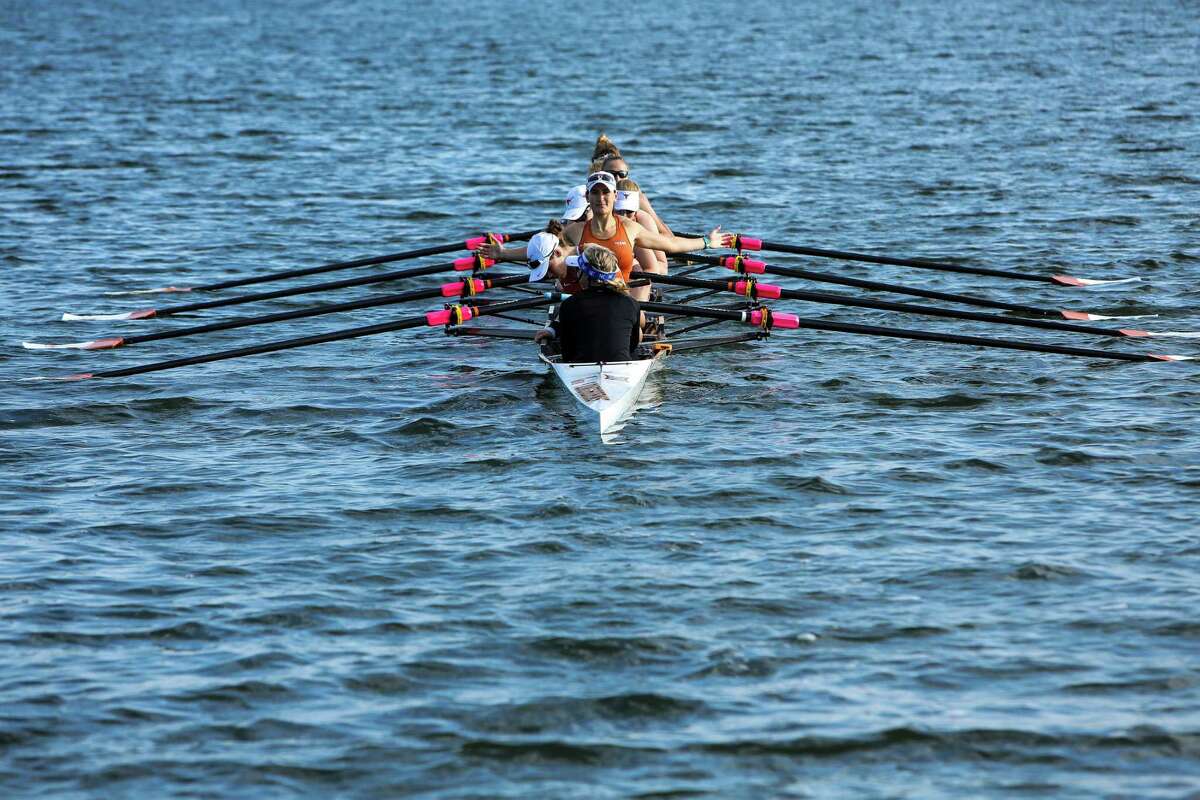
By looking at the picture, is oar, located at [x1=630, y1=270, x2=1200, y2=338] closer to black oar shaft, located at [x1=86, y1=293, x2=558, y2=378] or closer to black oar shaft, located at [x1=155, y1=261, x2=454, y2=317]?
black oar shaft, located at [x1=86, y1=293, x2=558, y2=378]

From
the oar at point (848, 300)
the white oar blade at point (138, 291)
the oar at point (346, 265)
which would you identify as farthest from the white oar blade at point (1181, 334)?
the white oar blade at point (138, 291)

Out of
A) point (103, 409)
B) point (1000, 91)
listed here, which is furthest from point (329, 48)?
point (103, 409)

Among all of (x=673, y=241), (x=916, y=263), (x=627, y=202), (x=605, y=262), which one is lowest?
(x=916, y=263)

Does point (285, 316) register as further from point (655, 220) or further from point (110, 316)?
point (110, 316)

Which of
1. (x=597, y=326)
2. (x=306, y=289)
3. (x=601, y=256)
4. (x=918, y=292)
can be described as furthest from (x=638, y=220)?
(x=306, y=289)

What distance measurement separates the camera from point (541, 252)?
16672 millimetres

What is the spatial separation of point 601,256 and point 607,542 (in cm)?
365

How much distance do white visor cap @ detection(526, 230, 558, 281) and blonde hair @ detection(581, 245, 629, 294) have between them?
1.53 m

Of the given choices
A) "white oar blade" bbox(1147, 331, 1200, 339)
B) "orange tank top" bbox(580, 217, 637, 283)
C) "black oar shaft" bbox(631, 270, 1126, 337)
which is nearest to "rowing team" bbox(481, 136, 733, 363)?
"orange tank top" bbox(580, 217, 637, 283)

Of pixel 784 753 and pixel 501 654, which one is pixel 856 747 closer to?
pixel 784 753

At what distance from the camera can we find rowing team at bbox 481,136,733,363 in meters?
15.0

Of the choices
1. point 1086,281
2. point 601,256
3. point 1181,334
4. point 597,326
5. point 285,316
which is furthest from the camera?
point 1086,281

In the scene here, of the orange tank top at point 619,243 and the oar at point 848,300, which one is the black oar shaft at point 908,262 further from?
the orange tank top at point 619,243

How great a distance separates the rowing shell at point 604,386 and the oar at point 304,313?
2303mm
